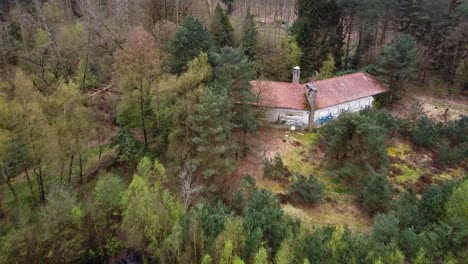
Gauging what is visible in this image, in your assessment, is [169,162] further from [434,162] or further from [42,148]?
[434,162]

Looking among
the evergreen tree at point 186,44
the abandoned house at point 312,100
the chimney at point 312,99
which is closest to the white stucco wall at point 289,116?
the abandoned house at point 312,100

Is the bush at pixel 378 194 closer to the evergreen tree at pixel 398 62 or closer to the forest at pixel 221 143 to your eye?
the forest at pixel 221 143

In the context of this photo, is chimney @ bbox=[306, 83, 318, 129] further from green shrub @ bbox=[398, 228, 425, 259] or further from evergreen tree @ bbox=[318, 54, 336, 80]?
green shrub @ bbox=[398, 228, 425, 259]

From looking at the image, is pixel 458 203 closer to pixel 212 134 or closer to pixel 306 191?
pixel 306 191

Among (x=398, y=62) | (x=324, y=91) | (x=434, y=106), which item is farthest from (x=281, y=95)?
(x=434, y=106)

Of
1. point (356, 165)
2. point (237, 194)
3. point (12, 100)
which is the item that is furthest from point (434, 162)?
point (12, 100)
